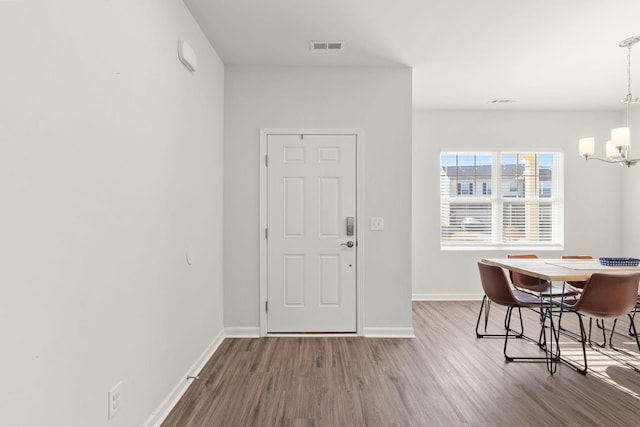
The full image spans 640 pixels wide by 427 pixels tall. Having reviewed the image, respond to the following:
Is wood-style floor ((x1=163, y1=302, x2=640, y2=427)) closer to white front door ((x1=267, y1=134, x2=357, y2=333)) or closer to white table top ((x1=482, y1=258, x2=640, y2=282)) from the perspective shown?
Result: white front door ((x1=267, y1=134, x2=357, y2=333))

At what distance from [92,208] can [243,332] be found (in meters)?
2.37

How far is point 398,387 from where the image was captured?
2414 millimetres

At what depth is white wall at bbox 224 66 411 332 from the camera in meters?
3.44

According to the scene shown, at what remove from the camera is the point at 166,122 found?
214cm

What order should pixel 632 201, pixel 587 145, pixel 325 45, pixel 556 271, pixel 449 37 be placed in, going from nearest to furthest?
pixel 556 271 → pixel 449 37 → pixel 325 45 → pixel 587 145 → pixel 632 201

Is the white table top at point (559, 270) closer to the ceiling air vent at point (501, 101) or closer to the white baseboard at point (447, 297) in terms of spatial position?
the white baseboard at point (447, 297)

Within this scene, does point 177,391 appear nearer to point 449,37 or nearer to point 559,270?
point 559,270

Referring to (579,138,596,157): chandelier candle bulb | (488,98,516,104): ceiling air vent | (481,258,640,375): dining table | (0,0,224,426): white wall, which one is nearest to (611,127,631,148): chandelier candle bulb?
(579,138,596,157): chandelier candle bulb

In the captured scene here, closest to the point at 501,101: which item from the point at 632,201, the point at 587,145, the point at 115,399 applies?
the point at 587,145

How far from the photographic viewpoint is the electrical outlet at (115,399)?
155 centimetres

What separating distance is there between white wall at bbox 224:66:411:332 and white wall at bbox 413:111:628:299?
1643mm

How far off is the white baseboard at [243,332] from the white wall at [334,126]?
42 mm

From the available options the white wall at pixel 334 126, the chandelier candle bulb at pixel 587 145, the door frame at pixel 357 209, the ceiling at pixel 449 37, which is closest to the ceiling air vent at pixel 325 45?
the ceiling at pixel 449 37

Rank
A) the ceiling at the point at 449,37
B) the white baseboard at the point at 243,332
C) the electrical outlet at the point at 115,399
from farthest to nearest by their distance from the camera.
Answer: the white baseboard at the point at 243,332 < the ceiling at the point at 449,37 < the electrical outlet at the point at 115,399
